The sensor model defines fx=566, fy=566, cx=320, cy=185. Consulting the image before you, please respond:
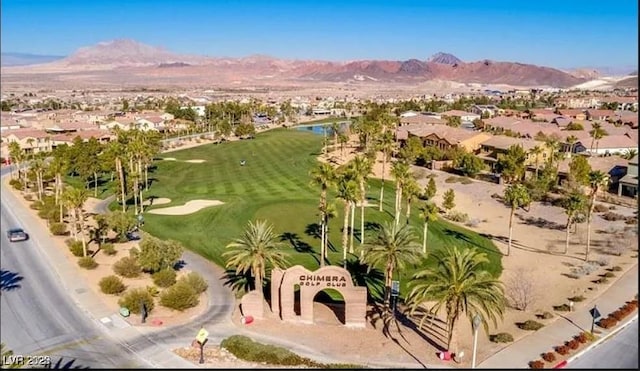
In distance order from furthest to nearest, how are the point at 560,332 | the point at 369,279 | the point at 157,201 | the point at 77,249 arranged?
the point at 157,201
the point at 77,249
the point at 369,279
the point at 560,332

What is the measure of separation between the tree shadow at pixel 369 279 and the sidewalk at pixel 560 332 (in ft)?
29.8

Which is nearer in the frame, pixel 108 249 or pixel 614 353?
pixel 614 353

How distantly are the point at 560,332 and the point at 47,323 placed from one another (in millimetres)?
26335

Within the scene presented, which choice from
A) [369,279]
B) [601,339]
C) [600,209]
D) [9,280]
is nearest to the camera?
[601,339]

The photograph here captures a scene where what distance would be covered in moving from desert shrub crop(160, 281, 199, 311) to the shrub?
3540mm

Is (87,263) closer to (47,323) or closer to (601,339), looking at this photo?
(47,323)

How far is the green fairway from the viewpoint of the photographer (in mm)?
43656

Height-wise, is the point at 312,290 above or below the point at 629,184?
below

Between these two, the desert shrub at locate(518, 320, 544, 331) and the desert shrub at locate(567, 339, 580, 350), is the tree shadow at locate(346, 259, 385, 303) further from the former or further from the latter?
the desert shrub at locate(567, 339, 580, 350)

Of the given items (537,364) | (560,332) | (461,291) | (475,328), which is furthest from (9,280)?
(560,332)

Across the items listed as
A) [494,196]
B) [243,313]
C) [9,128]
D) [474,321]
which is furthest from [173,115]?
[474,321]

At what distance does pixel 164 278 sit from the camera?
36.0 metres

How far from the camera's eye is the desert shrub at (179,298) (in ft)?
105

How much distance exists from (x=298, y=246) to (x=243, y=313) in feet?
40.3
